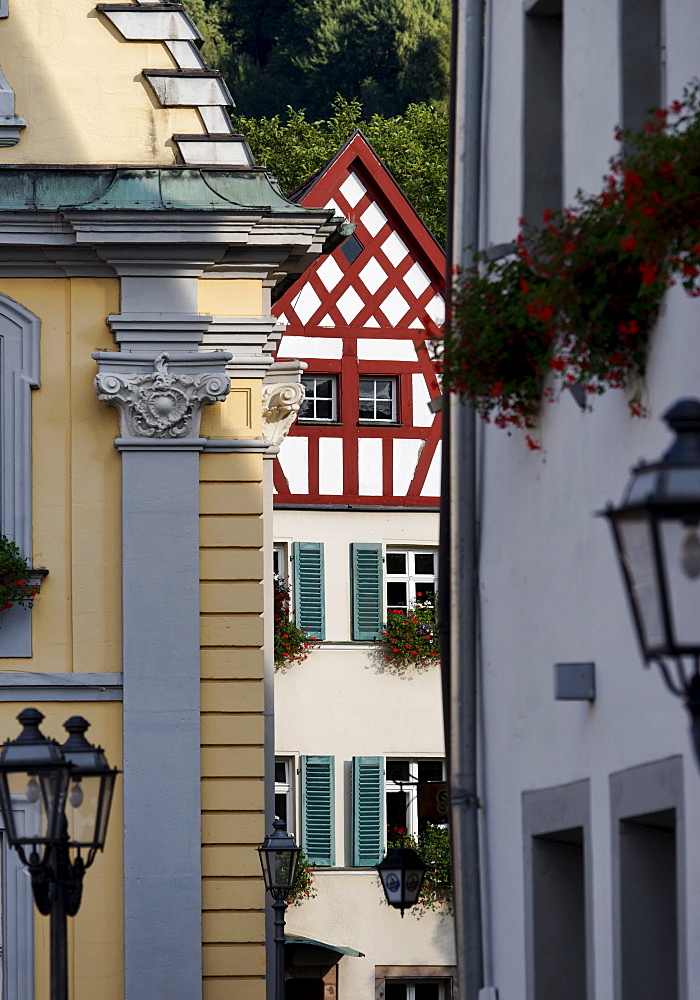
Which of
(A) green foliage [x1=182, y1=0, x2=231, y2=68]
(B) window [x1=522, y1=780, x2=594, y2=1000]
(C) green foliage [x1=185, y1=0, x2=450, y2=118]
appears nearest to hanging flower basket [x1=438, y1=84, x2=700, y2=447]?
(B) window [x1=522, y1=780, x2=594, y2=1000]

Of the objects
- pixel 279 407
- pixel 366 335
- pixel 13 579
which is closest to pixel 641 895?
pixel 13 579

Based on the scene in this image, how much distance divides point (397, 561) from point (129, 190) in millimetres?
13254

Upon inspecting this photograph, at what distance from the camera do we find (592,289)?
6.30 metres

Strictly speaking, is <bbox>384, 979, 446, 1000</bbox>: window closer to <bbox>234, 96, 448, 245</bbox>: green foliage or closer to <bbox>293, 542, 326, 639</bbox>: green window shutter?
<bbox>293, 542, 326, 639</bbox>: green window shutter

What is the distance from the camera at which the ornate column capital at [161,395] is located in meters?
13.0

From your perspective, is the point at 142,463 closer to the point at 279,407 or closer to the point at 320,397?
the point at 279,407

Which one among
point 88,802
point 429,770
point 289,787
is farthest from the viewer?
point 429,770

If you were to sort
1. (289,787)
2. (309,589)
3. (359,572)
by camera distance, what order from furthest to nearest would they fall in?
(359,572)
(309,589)
(289,787)

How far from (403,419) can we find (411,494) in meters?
1.01

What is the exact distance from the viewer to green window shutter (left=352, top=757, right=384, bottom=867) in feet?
81.2

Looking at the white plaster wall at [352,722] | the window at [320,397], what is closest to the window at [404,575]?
the white plaster wall at [352,722]

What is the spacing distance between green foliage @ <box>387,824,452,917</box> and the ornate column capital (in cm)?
1237

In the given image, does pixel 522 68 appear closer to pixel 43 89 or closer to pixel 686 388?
pixel 686 388

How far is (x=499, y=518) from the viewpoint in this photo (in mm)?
9133
